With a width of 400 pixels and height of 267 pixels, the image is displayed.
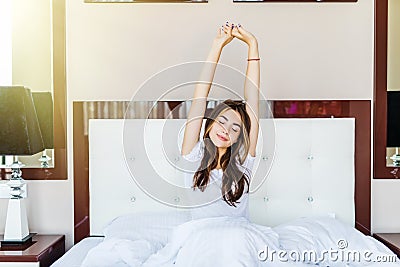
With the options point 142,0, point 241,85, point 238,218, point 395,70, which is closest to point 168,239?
point 238,218

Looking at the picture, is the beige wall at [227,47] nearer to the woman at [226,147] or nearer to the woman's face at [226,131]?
the woman at [226,147]

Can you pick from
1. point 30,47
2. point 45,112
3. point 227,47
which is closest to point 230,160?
point 227,47

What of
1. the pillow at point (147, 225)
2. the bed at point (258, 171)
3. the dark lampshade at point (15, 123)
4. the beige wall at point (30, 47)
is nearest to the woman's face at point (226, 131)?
the bed at point (258, 171)

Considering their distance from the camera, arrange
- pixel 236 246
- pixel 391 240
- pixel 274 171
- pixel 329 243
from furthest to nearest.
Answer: pixel 274 171 → pixel 391 240 → pixel 329 243 → pixel 236 246

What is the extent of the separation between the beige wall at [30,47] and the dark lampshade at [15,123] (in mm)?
296

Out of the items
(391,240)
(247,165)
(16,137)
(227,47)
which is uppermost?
(227,47)

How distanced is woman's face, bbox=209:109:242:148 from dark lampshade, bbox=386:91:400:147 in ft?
2.99

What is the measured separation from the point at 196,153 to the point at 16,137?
0.85m

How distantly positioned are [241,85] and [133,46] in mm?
593

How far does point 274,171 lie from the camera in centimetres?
290

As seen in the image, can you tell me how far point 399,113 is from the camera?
2973 millimetres

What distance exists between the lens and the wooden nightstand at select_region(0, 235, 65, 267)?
2500 millimetres

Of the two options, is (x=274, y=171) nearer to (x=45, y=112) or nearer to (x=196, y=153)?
(x=196, y=153)

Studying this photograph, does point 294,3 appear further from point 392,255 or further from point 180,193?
point 392,255
